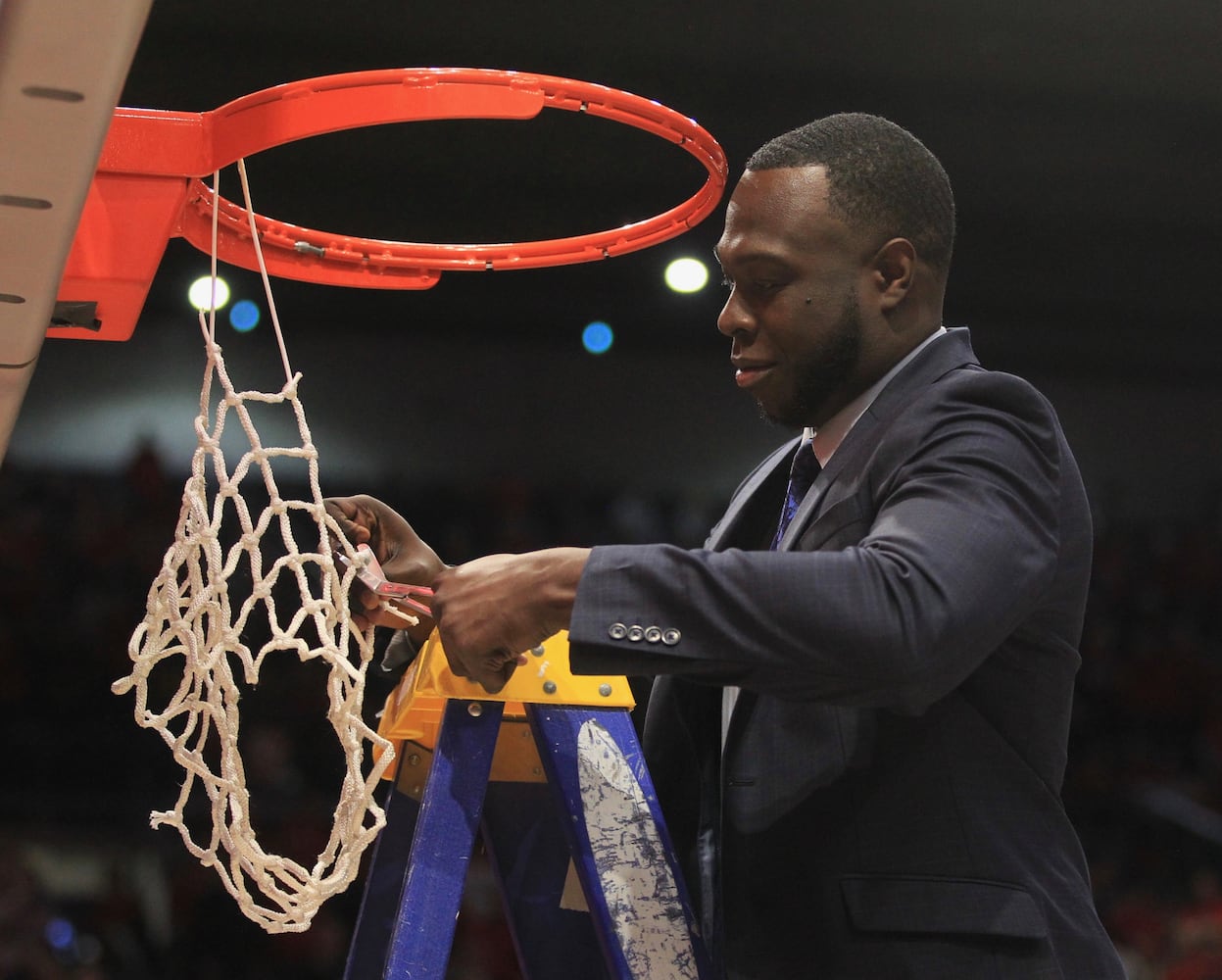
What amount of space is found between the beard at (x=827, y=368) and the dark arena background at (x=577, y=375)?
6.73 ft

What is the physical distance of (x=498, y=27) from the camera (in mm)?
3275

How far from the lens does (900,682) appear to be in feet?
3.47

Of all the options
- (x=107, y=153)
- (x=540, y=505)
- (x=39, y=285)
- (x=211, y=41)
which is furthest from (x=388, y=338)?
(x=39, y=285)

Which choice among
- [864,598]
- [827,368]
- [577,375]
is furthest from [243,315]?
[864,598]

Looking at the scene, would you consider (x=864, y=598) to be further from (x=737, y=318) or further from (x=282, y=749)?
(x=282, y=749)

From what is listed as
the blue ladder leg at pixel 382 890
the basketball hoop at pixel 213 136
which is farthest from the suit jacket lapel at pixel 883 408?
the blue ladder leg at pixel 382 890

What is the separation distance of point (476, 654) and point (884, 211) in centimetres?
60

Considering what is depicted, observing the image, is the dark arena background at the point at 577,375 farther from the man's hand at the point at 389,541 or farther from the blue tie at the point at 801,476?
the blue tie at the point at 801,476

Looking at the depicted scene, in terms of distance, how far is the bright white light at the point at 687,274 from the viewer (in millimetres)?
4438

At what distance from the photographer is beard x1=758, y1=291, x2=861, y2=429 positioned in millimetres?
1395

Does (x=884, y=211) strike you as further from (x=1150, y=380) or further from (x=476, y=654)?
(x=1150, y=380)

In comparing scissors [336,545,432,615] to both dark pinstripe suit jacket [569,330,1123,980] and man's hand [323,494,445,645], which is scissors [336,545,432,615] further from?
dark pinstripe suit jacket [569,330,1123,980]

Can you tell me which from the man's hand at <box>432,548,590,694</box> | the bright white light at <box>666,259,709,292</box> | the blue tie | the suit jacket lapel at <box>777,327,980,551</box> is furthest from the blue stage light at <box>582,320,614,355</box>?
the man's hand at <box>432,548,590,694</box>

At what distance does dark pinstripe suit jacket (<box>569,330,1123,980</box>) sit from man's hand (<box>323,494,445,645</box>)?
403 mm
